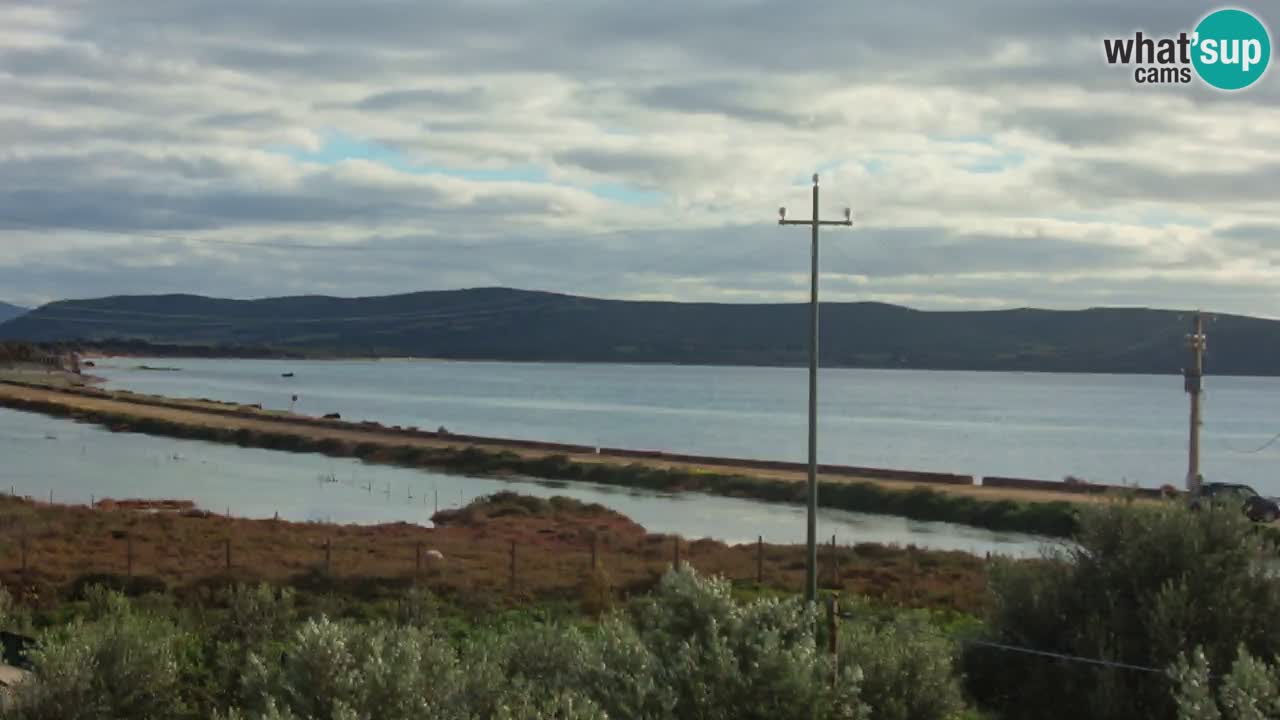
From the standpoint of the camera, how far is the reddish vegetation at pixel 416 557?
34.2m

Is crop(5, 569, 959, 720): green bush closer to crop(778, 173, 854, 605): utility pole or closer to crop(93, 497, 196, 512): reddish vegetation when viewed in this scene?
crop(778, 173, 854, 605): utility pole

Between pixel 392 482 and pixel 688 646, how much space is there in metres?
70.6

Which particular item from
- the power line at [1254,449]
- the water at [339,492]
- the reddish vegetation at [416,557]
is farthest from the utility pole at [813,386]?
the power line at [1254,449]

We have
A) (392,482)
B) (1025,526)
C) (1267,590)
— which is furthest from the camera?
(392,482)

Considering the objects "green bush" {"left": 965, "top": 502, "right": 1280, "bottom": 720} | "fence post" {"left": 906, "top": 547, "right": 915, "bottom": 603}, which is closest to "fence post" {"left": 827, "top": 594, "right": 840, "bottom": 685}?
"green bush" {"left": 965, "top": 502, "right": 1280, "bottom": 720}

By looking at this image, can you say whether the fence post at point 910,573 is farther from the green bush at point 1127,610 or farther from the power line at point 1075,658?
the power line at point 1075,658

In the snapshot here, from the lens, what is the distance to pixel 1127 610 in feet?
55.1

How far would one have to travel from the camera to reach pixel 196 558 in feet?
128

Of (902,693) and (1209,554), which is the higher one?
(1209,554)

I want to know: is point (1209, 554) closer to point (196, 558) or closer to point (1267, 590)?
point (1267, 590)

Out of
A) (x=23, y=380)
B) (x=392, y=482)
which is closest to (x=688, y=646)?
(x=392, y=482)

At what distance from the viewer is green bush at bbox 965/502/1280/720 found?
621 inches

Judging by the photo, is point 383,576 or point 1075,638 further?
point 383,576

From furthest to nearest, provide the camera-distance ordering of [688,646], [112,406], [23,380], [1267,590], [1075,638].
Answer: [23,380]
[112,406]
[1075,638]
[1267,590]
[688,646]
